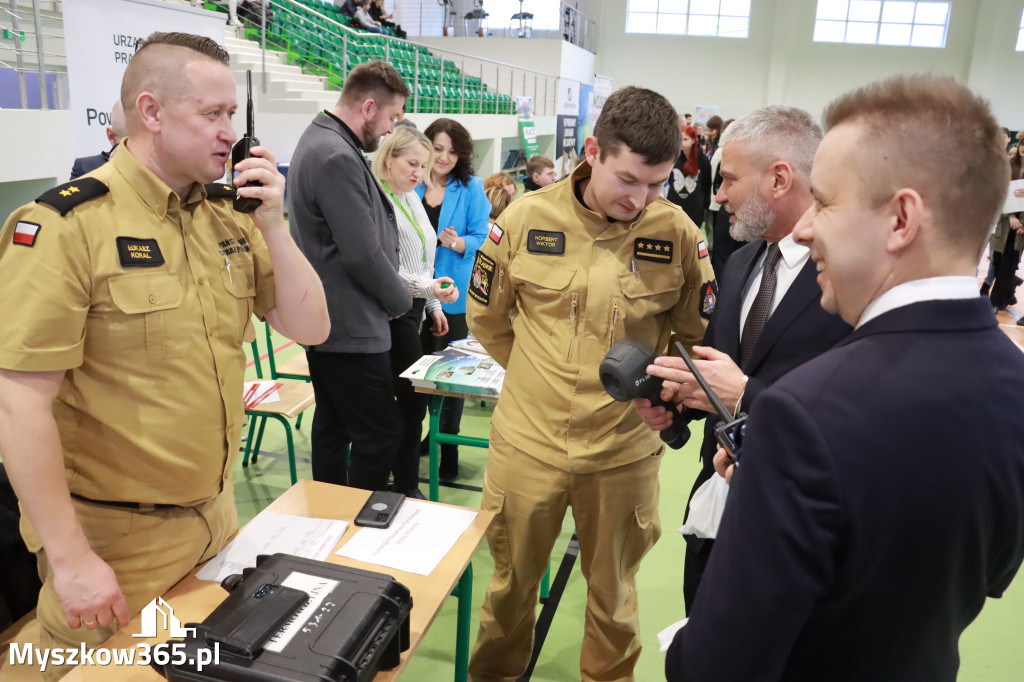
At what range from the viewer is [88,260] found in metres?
1.37

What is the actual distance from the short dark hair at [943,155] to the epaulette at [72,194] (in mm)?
1356

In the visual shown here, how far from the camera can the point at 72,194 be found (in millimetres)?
1385

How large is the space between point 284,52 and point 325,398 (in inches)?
376

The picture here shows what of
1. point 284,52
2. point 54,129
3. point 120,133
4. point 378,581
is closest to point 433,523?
point 378,581

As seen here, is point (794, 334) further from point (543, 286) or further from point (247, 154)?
point (247, 154)

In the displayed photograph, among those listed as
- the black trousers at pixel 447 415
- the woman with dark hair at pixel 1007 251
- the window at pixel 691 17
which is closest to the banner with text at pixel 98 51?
the black trousers at pixel 447 415

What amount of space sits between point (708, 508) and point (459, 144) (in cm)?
272

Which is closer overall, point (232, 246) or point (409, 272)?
point (232, 246)

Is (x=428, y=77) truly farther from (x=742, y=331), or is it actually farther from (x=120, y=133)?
(x=742, y=331)

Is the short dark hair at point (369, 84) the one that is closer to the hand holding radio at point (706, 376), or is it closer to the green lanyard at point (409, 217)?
the green lanyard at point (409, 217)

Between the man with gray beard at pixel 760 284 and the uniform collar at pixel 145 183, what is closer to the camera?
the uniform collar at pixel 145 183

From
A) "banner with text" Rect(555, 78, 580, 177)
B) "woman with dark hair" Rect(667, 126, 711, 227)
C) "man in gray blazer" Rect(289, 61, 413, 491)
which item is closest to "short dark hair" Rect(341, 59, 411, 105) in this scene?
"man in gray blazer" Rect(289, 61, 413, 491)

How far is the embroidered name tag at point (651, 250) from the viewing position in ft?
6.54

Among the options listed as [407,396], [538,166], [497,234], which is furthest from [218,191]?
[538,166]
